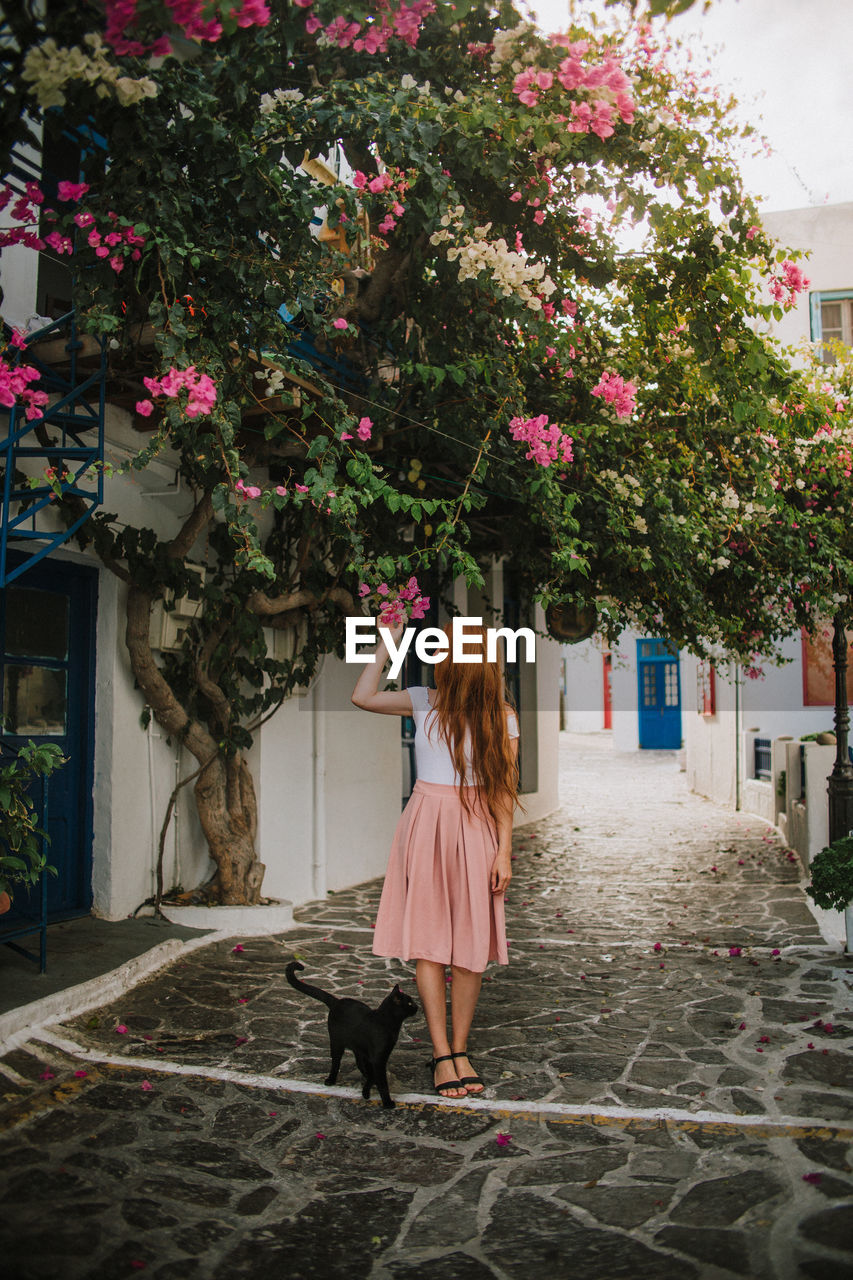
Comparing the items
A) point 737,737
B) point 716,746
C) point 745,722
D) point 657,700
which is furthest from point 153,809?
point 657,700

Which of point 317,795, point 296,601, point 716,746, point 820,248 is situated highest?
point 820,248

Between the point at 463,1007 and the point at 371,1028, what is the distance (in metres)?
0.45

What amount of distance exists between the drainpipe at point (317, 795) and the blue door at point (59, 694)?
2.18 m

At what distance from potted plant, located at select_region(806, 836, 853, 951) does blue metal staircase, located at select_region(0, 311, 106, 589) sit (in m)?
4.76

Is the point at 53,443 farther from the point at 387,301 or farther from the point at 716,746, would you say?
the point at 716,746

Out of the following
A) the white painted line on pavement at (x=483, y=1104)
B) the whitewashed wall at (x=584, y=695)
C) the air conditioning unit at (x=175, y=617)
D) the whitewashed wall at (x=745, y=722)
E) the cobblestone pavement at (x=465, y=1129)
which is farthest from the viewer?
the whitewashed wall at (x=584, y=695)

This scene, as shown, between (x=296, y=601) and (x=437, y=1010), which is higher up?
(x=296, y=601)

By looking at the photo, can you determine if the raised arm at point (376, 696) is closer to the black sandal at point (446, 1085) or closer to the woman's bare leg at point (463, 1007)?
the woman's bare leg at point (463, 1007)

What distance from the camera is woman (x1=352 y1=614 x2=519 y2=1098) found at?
157 inches

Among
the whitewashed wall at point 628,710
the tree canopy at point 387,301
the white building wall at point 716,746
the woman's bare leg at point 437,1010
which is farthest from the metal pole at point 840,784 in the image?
the whitewashed wall at point 628,710

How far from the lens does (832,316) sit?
13.8m

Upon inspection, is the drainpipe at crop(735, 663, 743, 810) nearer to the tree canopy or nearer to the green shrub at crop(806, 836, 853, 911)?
the tree canopy

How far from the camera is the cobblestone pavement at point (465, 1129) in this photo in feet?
9.30

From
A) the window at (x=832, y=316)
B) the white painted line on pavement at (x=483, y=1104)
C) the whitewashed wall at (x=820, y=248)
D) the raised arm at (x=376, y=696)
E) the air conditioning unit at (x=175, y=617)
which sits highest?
the whitewashed wall at (x=820, y=248)
